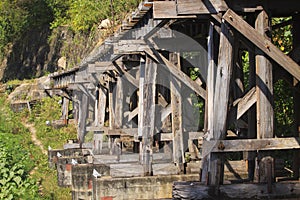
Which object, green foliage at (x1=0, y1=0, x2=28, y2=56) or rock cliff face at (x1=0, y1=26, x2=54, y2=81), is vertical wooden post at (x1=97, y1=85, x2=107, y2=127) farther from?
green foliage at (x1=0, y1=0, x2=28, y2=56)

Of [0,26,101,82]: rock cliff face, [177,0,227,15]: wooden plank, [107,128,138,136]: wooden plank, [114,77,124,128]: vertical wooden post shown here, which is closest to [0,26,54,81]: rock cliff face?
[0,26,101,82]: rock cliff face

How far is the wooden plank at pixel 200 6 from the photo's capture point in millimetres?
5652

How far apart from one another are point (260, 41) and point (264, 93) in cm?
50

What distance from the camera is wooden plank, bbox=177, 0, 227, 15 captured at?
5.65m

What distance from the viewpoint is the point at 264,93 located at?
573 cm

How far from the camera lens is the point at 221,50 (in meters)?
5.68

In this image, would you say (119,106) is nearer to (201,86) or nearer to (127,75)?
(127,75)

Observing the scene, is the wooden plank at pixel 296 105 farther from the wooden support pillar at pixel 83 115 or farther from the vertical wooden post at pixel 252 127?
the wooden support pillar at pixel 83 115

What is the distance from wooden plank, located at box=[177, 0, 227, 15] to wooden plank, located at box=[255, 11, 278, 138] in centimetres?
46

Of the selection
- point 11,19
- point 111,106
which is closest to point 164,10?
point 111,106

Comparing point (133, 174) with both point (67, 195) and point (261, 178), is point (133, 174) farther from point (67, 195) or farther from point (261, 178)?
point (67, 195)

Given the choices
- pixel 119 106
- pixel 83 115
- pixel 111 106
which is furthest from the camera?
pixel 83 115

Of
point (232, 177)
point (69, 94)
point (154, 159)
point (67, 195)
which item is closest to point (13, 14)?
point (69, 94)

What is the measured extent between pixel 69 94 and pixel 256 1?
15366 mm
